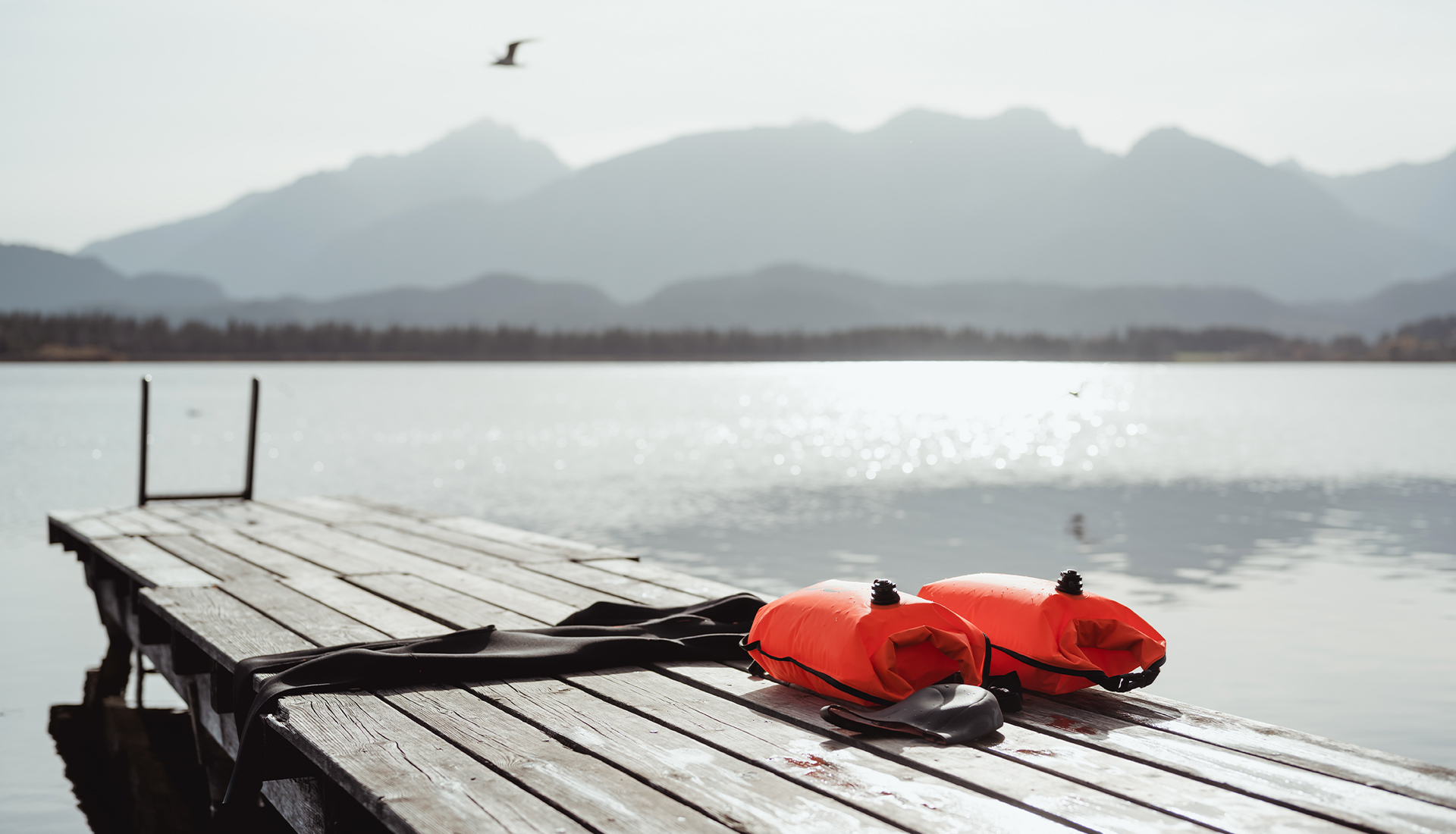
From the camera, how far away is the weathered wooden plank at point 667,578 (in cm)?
635

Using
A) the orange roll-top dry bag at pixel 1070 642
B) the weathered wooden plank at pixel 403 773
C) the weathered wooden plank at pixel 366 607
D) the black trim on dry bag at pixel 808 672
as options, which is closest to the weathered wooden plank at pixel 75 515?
the weathered wooden plank at pixel 366 607

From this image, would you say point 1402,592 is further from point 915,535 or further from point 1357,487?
point 1357,487

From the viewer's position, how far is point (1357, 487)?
24984 millimetres

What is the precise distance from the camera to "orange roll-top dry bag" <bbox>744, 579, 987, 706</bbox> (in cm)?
384

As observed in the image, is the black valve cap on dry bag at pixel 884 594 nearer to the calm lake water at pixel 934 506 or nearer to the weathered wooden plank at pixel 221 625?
the weathered wooden plank at pixel 221 625

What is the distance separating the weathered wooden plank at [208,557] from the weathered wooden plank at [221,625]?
0.59 meters

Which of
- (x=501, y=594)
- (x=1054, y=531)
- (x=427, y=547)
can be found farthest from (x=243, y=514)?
(x=1054, y=531)

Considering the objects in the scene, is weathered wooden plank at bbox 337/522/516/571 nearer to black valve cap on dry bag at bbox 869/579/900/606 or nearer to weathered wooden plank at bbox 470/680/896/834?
weathered wooden plank at bbox 470/680/896/834

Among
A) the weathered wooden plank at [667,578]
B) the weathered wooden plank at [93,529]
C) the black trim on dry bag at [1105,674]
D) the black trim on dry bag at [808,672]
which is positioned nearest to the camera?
the black trim on dry bag at [808,672]

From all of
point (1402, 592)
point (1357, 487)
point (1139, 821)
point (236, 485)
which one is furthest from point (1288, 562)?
point (236, 485)

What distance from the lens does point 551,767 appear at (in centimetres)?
338

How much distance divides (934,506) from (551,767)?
1997cm

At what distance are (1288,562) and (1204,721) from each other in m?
13.6

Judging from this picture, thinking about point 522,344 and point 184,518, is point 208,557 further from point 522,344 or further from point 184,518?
point 522,344
